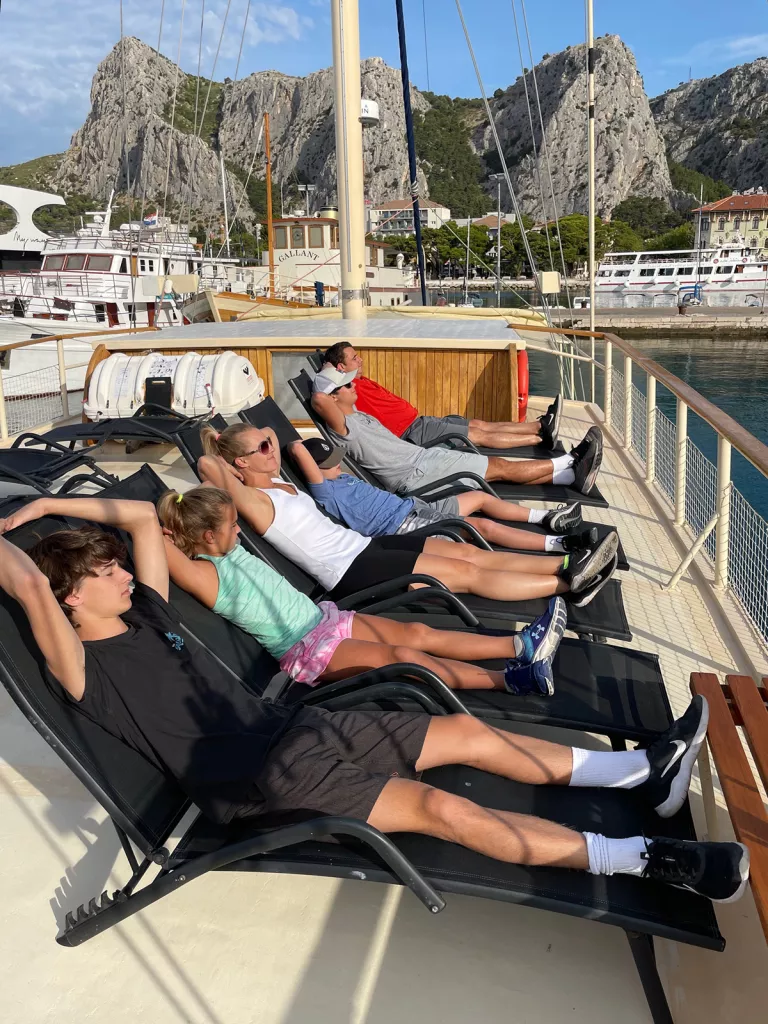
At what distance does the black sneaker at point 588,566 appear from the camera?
9.40ft

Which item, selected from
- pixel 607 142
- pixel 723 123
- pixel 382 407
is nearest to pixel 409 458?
pixel 382 407

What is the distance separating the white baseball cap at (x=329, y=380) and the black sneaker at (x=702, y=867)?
3026 mm

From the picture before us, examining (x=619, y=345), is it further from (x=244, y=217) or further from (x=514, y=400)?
(x=244, y=217)

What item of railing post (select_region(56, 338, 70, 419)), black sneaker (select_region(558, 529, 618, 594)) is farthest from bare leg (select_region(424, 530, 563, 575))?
railing post (select_region(56, 338, 70, 419))

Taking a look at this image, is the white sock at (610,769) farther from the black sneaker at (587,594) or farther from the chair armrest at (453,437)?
the chair armrest at (453,437)

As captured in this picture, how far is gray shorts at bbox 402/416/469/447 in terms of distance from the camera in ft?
16.4

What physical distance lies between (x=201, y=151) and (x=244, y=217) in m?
9.35

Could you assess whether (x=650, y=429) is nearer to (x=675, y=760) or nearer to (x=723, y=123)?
(x=675, y=760)

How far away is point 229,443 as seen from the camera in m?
3.04

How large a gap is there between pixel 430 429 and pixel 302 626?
274 cm

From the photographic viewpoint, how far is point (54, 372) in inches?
749

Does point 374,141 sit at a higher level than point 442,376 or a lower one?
higher

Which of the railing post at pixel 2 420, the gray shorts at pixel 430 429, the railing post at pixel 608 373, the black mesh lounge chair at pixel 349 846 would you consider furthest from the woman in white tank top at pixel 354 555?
the railing post at pixel 2 420

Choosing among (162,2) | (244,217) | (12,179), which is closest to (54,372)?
(162,2)
